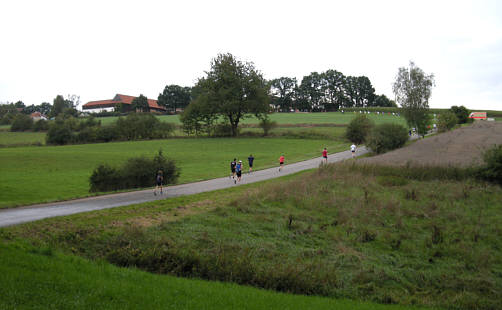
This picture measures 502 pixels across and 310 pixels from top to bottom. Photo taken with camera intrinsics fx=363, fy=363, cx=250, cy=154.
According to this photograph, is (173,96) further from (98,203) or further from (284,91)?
(98,203)

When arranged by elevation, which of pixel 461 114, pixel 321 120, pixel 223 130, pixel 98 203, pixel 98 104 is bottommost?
pixel 98 203

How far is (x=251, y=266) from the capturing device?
33.6 feet

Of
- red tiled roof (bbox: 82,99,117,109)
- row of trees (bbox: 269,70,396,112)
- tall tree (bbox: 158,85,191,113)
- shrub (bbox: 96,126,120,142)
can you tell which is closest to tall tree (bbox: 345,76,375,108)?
row of trees (bbox: 269,70,396,112)

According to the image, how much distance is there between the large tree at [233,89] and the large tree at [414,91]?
27.9 meters

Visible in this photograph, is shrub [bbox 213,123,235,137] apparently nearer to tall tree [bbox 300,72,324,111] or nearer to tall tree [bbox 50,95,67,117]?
tall tree [bbox 300,72,324,111]

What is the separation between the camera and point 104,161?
4650 centimetres

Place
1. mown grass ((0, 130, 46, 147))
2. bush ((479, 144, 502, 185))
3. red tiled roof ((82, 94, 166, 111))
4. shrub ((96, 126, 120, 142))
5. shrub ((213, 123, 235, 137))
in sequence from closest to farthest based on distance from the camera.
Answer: bush ((479, 144, 502, 185)) → mown grass ((0, 130, 46, 147)) → shrub ((96, 126, 120, 142)) → shrub ((213, 123, 235, 137)) → red tiled roof ((82, 94, 166, 111))

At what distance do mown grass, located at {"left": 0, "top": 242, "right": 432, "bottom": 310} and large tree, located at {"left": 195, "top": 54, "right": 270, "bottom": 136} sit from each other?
66.3m

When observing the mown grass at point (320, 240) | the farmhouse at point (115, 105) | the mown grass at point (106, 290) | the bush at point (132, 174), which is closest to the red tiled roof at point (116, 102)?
the farmhouse at point (115, 105)

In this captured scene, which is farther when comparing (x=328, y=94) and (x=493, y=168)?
(x=328, y=94)

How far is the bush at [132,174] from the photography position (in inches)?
1009

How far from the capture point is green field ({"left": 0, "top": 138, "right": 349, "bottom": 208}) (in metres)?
25.8

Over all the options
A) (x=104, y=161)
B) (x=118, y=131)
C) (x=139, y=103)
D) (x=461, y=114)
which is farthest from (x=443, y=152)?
(x=139, y=103)

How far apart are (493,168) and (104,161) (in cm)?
4148
